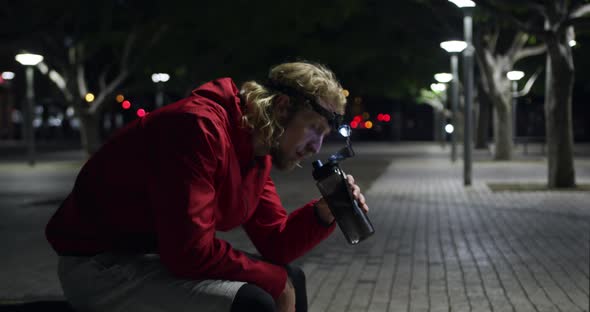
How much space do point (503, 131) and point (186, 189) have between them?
914 inches

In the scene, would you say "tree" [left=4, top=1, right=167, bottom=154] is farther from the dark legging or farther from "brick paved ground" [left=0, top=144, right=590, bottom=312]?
the dark legging

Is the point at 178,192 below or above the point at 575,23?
below

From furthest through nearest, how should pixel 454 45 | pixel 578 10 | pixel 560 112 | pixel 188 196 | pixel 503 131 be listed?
pixel 503 131
pixel 454 45
pixel 578 10
pixel 560 112
pixel 188 196

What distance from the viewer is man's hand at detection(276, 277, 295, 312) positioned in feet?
9.22

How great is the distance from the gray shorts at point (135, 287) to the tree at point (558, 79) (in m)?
12.9

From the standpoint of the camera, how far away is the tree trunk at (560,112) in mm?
14531

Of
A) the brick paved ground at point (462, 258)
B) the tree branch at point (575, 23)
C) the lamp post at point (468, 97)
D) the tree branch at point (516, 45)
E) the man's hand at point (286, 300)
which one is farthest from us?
the tree branch at point (516, 45)

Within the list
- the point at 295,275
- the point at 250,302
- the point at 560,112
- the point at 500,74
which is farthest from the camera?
the point at 500,74

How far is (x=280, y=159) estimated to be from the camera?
2.72m

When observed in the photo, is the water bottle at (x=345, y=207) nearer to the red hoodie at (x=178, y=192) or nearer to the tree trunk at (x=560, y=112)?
the red hoodie at (x=178, y=192)

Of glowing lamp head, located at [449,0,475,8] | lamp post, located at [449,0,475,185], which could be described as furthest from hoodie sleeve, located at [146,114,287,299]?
lamp post, located at [449,0,475,185]

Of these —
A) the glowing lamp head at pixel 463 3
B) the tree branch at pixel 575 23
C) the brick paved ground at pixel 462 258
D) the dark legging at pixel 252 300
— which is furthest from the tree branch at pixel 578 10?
the dark legging at pixel 252 300

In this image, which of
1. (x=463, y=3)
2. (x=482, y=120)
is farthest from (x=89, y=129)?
(x=482, y=120)

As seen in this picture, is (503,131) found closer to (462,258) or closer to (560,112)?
(560,112)
